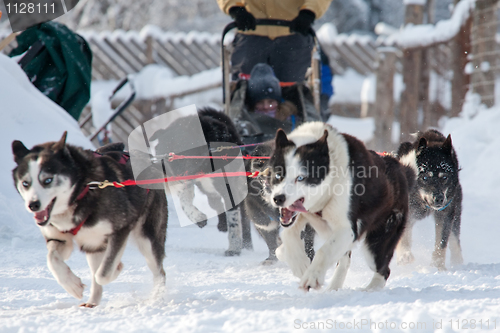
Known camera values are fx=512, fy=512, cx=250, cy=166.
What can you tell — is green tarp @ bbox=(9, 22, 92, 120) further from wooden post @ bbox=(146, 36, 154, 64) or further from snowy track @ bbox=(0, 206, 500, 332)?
wooden post @ bbox=(146, 36, 154, 64)

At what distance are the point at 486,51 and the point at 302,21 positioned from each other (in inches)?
136

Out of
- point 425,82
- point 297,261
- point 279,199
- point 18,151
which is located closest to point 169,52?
point 425,82

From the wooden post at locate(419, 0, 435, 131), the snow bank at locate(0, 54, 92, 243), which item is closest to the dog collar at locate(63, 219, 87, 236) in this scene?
the snow bank at locate(0, 54, 92, 243)

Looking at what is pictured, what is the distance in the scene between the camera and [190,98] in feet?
38.2

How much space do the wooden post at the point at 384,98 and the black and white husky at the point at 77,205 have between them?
23.4 feet

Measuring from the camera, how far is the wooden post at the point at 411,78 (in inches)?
356

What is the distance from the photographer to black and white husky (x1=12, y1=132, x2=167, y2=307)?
2.46 m

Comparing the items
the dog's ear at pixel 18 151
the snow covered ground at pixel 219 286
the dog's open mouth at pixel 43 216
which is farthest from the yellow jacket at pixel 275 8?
the dog's open mouth at pixel 43 216

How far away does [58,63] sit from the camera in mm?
6098

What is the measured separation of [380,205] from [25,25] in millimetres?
5052

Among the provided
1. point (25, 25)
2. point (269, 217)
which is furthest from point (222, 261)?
point (25, 25)

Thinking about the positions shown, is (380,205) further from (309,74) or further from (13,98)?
(13,98)

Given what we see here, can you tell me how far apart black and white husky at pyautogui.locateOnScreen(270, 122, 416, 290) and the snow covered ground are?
0.18 meters

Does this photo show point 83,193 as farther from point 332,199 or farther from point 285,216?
point 332,199
